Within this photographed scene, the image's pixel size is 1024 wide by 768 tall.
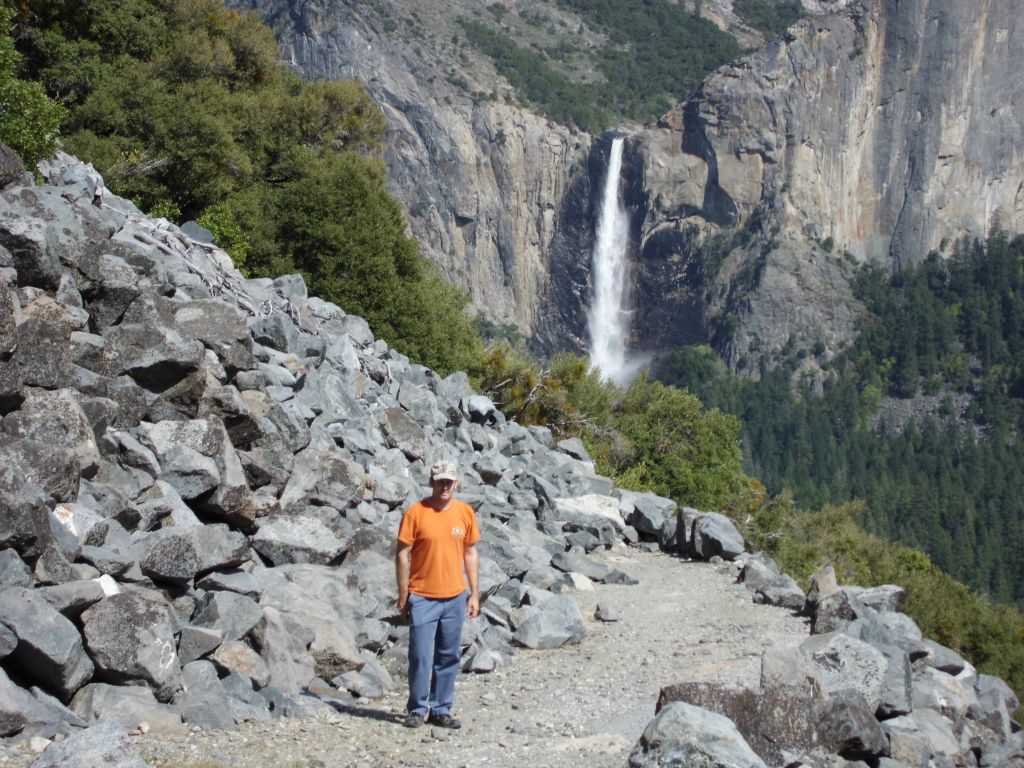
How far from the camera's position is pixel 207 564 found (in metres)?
7.65

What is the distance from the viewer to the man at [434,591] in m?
6.67

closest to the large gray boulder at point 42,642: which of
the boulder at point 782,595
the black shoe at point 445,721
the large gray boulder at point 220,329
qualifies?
the black shoe at point 445,721

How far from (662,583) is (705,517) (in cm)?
220

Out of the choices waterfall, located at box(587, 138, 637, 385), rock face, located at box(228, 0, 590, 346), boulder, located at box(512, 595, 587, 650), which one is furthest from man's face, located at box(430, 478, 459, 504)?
waterfall, located at box(587, 138, 637, 385)

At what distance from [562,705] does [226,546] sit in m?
2.76

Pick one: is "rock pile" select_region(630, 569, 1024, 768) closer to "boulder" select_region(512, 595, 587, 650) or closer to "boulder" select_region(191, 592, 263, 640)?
"boulder" select_region(512, 595, 587, 650)

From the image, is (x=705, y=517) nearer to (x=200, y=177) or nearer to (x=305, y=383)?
(x=305, y=383)

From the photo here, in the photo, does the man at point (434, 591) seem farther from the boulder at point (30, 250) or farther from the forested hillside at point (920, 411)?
the forested hillside at point (920, 411)

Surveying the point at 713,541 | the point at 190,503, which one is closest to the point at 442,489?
the point at 190,503

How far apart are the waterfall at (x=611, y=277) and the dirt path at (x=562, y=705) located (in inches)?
4861

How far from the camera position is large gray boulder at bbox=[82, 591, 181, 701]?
20.0ft

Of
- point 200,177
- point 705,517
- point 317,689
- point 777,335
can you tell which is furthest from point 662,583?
point 777,335

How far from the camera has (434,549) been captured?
6.67 metres

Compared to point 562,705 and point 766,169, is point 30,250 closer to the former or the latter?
point 562,705
